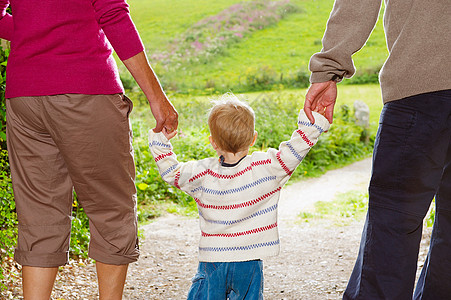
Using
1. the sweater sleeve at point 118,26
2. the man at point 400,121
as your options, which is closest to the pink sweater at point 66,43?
the sweater sleeve at point 118,26

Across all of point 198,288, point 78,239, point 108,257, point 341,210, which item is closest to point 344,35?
point 198,288

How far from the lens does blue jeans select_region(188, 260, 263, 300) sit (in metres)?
2.25

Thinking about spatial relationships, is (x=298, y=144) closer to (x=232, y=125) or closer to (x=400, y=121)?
(x=232, y=125)

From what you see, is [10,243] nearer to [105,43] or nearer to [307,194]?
[105,43]

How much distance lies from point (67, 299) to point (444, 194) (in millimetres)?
2064

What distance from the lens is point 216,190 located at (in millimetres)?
2264

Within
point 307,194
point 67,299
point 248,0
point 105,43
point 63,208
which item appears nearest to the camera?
point 105,43

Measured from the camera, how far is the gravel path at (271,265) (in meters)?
3.54

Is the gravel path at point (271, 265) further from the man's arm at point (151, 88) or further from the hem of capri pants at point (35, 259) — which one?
the man's arm at point (151, 88)

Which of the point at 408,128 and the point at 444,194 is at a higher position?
the point at 408,128

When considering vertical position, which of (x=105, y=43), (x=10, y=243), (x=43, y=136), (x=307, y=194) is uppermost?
(x=105, y=43)

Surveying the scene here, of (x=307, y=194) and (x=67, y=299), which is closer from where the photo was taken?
(x=67, y=299)

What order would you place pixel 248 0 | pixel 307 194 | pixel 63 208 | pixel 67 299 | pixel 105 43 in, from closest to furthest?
pixel 105 43
pixel 63 208
pixel 67 299
pixel 307 194
pixel 248 0

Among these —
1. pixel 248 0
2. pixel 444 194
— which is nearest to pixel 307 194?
pixel 444 194
